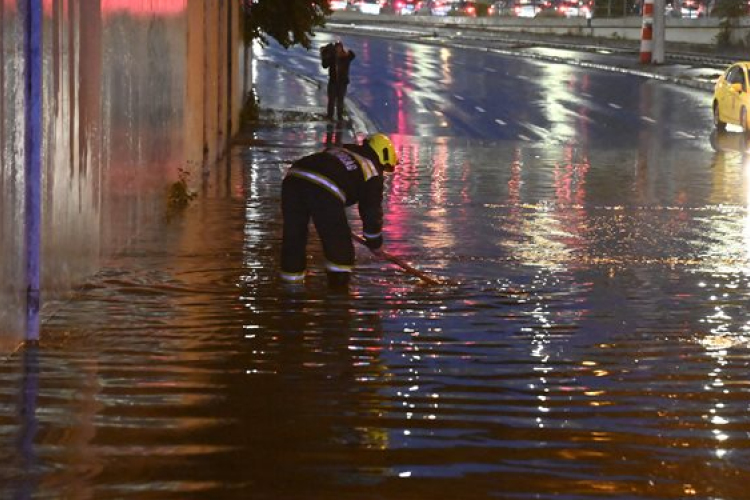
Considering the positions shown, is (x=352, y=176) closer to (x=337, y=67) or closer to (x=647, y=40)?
(x=337, y=67)

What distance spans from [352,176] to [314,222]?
44cm

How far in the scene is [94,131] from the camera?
39.0 feet

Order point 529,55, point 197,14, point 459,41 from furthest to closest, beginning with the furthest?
point 459,41 → point 529,55 → point 197,14

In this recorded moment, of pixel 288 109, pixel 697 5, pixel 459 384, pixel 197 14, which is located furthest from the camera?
pixel 697 5

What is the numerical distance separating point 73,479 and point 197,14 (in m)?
13.7

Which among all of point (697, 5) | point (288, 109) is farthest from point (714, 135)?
point (697, 5)

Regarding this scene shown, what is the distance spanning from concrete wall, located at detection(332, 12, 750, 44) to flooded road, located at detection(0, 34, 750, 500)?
54222mm

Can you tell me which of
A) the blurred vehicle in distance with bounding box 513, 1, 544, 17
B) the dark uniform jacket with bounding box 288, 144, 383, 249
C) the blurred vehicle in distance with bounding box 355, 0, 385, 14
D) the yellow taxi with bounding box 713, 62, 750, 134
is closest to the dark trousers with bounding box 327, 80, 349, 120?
the yellow taxi with bounding box 713, 62, 750, 134

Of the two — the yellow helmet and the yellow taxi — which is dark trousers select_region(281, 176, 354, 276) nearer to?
the yellow helmet

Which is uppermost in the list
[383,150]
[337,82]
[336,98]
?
[383,150]

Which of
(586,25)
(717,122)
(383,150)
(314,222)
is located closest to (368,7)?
(586,25)

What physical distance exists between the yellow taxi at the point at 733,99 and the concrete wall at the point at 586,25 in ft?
114

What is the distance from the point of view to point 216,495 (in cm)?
649

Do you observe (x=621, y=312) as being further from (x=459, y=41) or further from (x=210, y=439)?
(x=459, y=41)
